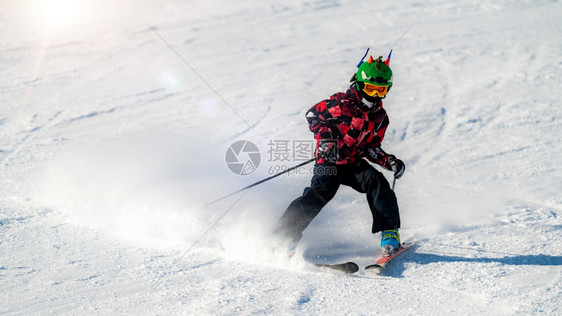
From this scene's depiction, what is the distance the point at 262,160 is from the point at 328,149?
2.40 m

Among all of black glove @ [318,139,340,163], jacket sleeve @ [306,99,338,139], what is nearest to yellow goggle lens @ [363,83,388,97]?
jacket sleeve @ [306,99,338,139]

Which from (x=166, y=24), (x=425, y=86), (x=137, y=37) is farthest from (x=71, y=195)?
(x=166, y=24)

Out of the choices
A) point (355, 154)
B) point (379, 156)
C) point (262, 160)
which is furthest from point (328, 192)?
point (262, 160)

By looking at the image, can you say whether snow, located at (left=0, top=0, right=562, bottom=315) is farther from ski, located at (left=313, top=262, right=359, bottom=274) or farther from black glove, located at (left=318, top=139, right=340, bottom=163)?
black glove, located at (left=318, top=139, right=340, bottom=163)

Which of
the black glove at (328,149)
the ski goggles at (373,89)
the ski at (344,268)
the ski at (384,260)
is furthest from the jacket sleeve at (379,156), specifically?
the ski at (344,268)

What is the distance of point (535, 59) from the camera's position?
27.5 feet

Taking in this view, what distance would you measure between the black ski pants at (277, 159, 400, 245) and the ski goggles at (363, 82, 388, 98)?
52 cm

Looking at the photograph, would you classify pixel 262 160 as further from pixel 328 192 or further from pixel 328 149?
pixel 328 149

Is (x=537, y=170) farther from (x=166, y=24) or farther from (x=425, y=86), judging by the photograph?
(x=166, y=24)

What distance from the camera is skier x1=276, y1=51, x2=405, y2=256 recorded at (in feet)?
10.5

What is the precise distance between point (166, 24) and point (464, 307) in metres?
10.2

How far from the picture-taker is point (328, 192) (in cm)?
337

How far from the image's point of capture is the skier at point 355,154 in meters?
3.21

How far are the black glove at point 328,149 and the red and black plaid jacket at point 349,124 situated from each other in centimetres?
4
